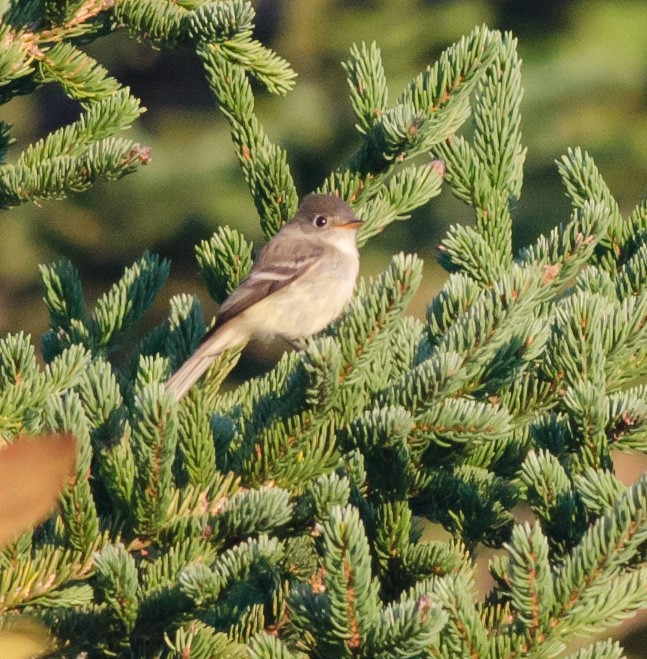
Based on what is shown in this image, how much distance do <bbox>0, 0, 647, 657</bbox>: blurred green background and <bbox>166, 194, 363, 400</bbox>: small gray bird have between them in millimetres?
2013

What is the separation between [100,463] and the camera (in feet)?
7.67

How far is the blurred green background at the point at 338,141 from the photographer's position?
7.47m

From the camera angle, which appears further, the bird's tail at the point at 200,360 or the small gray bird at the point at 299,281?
the small gray bird at the point at 299,281

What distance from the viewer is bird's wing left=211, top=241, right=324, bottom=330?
3699 millimetres

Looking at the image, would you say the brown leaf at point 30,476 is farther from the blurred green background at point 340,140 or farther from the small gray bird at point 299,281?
the blurred green background at point 340,140

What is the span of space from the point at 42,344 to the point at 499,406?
126cm

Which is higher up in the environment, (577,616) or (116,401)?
(116,401)

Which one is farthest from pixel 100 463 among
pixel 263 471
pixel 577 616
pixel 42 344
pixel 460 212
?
pixel 460 212

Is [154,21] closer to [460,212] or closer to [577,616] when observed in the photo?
[577,616]

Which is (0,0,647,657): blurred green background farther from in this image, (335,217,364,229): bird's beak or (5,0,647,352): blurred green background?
(335,217,364,229): bird's beak

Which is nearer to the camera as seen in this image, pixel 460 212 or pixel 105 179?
pixel 105 179

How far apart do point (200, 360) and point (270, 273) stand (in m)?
1.68

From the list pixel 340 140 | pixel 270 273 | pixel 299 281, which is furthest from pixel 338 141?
pixel 270 273

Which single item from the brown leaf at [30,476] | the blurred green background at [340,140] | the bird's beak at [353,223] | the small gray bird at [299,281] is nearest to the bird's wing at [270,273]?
the small gray bird at [299,281]
